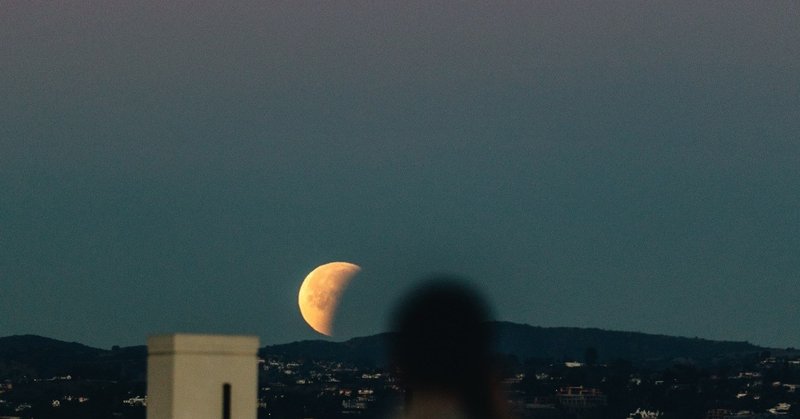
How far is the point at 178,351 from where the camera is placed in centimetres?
1263

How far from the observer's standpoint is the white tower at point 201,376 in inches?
499

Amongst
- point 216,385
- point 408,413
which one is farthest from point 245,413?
point 408,413

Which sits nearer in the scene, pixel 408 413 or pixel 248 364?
pixel 248 364

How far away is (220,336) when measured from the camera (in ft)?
41.7

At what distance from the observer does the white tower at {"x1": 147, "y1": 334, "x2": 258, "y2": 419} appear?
499 inches

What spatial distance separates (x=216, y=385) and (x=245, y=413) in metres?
0.33

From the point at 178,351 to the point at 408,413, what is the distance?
5.82m

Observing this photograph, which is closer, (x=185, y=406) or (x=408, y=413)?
(x=185, y=406)

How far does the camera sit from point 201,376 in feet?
42.1

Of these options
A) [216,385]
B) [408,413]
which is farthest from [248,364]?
[408,413]

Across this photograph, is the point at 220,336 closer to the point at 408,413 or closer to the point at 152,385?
the point at 152,385

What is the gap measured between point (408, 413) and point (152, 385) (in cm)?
569

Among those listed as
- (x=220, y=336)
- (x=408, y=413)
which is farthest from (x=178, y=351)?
(x=408, y=413)

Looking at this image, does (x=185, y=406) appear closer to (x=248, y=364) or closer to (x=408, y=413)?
(x=248, y=364)
